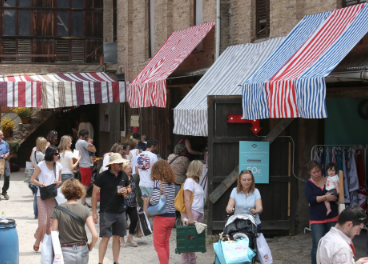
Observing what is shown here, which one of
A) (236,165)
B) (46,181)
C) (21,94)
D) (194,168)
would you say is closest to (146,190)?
(236,165)

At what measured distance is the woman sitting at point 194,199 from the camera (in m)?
7.94

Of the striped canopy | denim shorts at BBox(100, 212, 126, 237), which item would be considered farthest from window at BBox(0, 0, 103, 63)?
denim shorts at BBox(100, 212, 126, 237)

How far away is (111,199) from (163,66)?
23.5 ft

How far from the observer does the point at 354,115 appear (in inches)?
397

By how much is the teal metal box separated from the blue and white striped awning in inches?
128

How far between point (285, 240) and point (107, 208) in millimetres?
3779

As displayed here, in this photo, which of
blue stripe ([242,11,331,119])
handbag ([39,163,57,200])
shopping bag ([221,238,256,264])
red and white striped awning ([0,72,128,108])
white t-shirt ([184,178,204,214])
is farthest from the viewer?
red and white striped awning ([0,72,128,108])

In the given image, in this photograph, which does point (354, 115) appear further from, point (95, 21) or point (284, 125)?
point (95, 21)

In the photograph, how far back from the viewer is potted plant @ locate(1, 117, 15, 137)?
21.8 metres

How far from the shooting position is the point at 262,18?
12.3m

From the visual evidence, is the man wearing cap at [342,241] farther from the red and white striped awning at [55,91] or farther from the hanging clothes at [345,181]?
the red and white striped awning at [55,91]

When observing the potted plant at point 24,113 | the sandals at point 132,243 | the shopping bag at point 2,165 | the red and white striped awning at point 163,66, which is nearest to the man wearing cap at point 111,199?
the sandals at point 132,243

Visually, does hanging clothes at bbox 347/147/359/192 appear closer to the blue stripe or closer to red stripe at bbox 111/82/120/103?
the blue stripe

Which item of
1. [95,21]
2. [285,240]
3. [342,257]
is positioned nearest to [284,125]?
[285,240]
